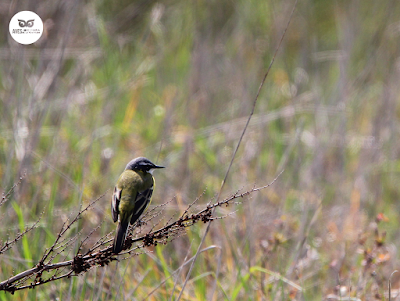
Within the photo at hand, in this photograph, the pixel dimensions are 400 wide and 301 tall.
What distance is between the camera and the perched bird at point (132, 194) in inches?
120

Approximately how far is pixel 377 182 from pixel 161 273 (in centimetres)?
334

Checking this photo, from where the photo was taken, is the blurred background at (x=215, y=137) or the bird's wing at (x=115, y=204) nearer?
the bird's wing at (x=115, y=204)

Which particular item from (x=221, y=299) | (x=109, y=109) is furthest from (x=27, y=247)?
(x=109, y=109)

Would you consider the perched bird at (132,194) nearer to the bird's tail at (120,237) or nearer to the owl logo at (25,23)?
the bird's tail at (120,237)

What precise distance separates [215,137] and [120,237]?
346 centimetres

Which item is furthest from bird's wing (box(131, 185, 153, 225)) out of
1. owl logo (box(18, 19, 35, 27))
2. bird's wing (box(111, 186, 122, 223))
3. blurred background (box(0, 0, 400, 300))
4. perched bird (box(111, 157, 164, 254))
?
owl logo (box(18, 19, 35, 27))

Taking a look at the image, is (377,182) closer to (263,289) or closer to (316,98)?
(316,98)

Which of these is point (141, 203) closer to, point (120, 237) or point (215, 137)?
point (120, 237)

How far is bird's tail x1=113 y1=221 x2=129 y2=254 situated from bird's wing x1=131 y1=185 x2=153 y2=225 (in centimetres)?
20

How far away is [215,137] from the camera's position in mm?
5859

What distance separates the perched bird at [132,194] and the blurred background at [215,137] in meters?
0.28
